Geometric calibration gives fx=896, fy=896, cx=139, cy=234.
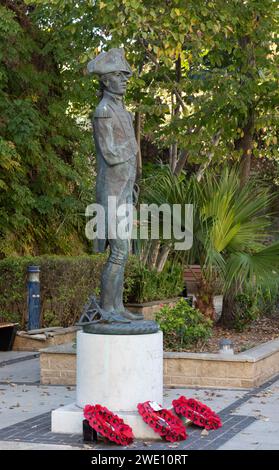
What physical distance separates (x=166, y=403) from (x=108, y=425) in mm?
1923

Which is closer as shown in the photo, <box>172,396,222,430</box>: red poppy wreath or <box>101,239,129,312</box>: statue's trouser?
<box>172,396,222,430</box>: red poppy wreath

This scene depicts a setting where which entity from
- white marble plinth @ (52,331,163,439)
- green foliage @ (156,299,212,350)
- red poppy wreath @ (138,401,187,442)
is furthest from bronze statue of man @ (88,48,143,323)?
green foliage @ (156,299,212,350)

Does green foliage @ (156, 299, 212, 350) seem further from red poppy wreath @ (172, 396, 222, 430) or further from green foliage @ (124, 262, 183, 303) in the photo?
green foliage @ (124, 262, 183, 303)

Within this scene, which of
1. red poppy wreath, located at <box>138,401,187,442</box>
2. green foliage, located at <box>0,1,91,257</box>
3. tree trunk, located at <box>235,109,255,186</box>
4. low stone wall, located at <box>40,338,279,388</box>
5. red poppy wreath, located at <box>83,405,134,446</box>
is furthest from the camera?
green foliage, located at <box>0,1,91,257</box>

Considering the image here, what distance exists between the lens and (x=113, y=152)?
8383 mm

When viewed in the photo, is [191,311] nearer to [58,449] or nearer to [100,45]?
[58,449]

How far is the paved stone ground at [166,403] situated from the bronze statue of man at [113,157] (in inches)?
49.1

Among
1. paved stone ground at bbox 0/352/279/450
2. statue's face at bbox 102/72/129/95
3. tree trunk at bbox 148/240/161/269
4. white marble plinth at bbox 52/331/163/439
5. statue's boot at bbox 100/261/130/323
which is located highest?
statue's face at bbox 102/72/129/95

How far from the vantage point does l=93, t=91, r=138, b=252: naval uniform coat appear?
331 inches

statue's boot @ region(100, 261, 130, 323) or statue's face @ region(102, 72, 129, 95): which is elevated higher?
statue's face @ region(102, 72, 129, 95)

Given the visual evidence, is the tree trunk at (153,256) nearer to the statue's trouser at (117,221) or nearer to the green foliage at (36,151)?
the green foliage at (36,151)

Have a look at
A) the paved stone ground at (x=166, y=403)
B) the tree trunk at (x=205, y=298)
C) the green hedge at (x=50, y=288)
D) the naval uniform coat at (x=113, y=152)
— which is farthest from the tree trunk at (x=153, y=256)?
the naval uniform coat at (x=113, y=152)

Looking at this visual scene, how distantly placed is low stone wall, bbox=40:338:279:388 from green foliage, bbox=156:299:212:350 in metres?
0.67

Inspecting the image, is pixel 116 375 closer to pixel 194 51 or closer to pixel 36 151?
pixel 194 51
